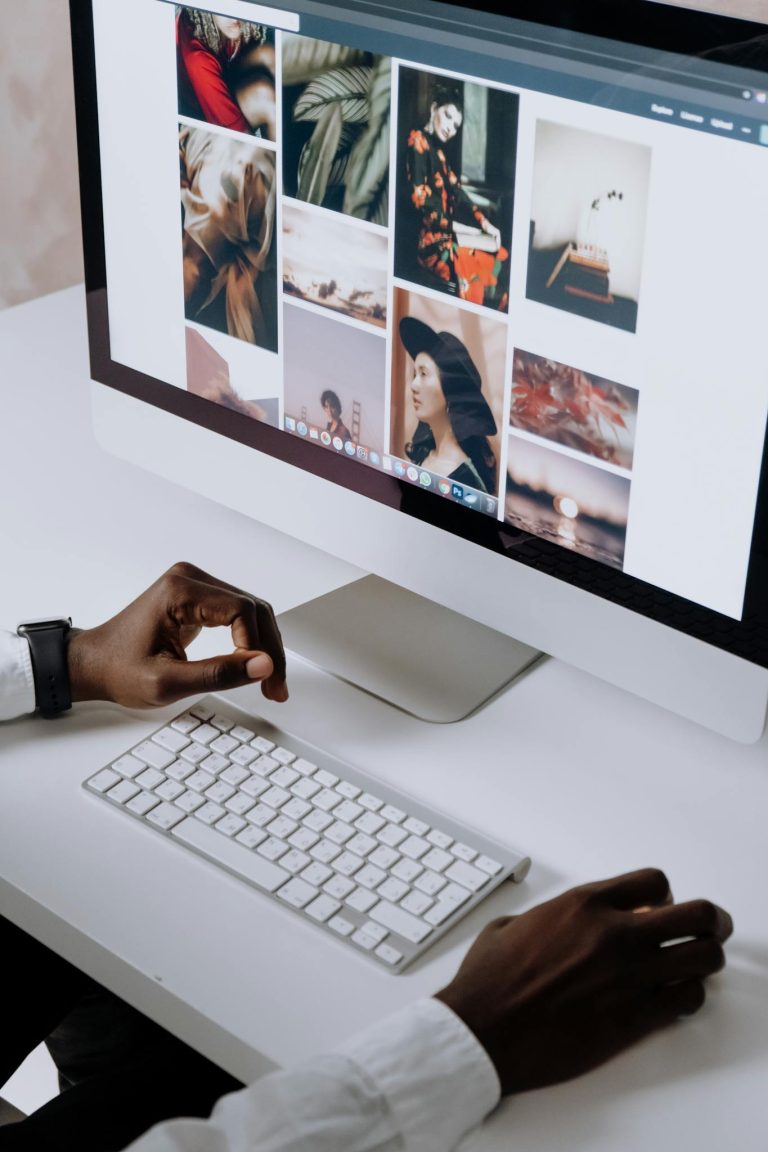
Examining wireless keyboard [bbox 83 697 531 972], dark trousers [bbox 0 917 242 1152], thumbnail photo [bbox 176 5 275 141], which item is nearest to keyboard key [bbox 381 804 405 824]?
wireless keyboard [bbox 83 697 531 972]

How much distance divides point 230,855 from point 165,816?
0.18 ft

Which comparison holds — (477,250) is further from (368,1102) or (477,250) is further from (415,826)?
(368,1102)

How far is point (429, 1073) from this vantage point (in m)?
0.61

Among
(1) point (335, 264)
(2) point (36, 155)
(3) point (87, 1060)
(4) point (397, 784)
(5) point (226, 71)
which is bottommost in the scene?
(3) point (87, 1060)

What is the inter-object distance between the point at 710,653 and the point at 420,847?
0.21 meters

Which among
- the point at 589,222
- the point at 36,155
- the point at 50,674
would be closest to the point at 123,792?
the point at 50,674

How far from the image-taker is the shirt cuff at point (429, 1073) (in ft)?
1.98

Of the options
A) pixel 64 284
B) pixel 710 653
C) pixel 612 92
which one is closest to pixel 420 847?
pixel 710 653

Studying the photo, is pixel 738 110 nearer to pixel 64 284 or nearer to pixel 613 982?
pixel 613 982

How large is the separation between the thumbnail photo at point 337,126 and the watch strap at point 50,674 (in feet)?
1.16

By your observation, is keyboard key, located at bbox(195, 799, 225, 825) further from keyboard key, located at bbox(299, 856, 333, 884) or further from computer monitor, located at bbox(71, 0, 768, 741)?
computer monitor, located at bbox(71, 0, 768, 741)

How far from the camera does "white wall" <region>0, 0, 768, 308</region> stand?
5.51ft

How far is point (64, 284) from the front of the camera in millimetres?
1857

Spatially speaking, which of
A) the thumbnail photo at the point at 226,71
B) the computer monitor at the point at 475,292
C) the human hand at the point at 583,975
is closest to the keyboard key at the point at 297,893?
the human hand at the point at 583,975
